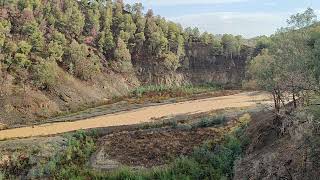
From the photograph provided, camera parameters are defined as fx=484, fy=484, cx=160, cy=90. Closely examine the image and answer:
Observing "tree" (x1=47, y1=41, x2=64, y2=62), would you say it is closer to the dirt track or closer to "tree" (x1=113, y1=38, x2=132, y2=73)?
"tree" (x1=113, y1=38, x2=132, y2=73)

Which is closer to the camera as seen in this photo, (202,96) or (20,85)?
(20,85)

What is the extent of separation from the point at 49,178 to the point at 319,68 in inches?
651

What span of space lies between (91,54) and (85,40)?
323 cm

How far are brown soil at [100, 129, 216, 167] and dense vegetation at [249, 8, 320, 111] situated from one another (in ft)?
20.8

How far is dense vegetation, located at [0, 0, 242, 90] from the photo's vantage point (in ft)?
195

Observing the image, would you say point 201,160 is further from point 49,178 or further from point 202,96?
point 202,96

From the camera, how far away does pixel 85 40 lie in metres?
72.4

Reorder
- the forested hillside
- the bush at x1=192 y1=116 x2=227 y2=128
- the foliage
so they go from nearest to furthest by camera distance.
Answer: the foliage, the bush at x1=192 y1=116 x2=227 y2=128, the forested hillside

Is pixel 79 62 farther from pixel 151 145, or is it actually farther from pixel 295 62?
pixel 295 62

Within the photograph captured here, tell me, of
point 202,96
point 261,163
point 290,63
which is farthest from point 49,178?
point 202,96

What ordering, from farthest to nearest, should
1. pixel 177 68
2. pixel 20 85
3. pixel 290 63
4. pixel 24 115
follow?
pixel 177 68
pixel 20 85
pixel 24 115
pixel 290 63

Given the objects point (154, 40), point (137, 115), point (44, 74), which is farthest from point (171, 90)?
point (137, 115)

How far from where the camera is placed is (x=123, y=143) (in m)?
34.9

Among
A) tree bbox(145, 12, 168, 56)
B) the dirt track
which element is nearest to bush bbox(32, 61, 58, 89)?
the dirt track
